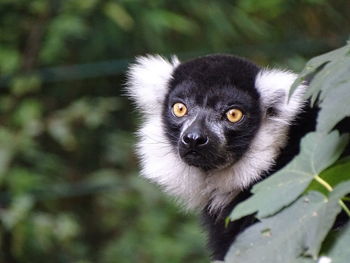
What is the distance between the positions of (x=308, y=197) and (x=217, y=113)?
1666 mm

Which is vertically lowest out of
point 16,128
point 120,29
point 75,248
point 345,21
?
point 75,248

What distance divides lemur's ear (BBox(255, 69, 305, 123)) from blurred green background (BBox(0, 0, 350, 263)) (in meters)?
2.74

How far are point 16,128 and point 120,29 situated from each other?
1.19 metres

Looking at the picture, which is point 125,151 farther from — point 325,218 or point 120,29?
point 325,218

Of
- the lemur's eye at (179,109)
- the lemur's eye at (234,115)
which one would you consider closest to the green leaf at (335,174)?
the lemur's eye at (234,115)

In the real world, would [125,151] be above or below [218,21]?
below

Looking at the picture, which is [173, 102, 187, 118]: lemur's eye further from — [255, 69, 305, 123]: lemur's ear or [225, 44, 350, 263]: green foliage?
[225, 44, 350, 263]: green foliage

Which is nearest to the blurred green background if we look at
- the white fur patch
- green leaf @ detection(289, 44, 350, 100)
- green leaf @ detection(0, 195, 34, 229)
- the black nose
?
green leaf @ detection(0, 195, 34, 229)

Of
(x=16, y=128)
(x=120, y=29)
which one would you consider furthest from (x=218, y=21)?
(x=16, y=128)

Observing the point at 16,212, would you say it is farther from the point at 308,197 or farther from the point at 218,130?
the point at 308,197

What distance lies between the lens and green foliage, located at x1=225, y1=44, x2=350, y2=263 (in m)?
1.48

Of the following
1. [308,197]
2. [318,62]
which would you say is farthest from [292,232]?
[318,62]

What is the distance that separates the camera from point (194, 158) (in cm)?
311

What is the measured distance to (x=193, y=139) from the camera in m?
3.04
